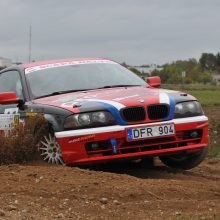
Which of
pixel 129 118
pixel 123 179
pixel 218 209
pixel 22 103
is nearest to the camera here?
pixel 218 209

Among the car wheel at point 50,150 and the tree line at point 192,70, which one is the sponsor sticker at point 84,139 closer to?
the car wheel at point 50,150

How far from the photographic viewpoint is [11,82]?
8625 mm

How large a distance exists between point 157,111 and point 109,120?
574 millimetres

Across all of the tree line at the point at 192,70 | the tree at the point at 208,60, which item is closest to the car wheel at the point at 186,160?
the tree line at the point at 192,70

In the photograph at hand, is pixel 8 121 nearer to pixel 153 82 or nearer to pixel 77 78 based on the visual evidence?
pixel 77 78

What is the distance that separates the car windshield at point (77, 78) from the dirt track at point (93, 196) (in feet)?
4.64

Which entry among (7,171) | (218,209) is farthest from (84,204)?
(7,171)

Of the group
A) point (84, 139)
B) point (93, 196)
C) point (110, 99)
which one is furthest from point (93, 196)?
point (110, 99)

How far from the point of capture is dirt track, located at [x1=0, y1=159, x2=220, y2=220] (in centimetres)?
506

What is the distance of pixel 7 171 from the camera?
21.6ft

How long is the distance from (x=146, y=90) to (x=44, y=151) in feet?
4.79

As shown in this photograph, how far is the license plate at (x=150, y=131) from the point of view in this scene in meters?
6.85

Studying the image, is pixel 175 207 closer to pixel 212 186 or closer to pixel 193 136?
pixel 212 186

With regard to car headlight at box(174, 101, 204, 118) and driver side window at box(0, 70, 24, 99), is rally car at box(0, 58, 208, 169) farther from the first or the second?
driver side window at box(0, 70, 24, 99)
